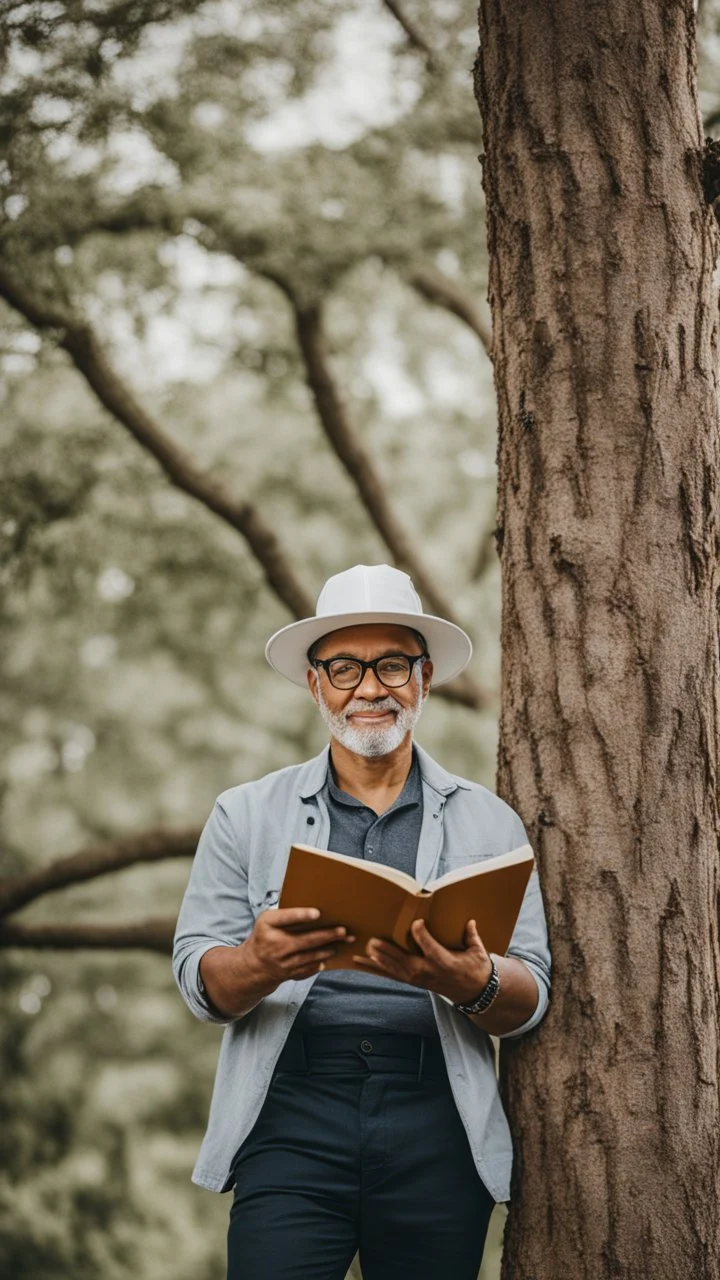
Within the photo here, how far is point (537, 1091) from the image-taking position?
2.76 meters

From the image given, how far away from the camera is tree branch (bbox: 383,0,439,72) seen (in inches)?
272

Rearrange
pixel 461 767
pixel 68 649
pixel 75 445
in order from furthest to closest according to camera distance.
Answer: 1. pixel 68 649
2. pixel 461 767
3. pixel 75 445

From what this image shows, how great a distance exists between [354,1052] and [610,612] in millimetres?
1142

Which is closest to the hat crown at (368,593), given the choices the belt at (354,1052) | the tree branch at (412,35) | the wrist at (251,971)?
the wrist at (251,971)

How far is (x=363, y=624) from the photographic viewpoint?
3051 mm

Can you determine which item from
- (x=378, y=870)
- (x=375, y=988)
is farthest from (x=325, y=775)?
(x=378, y=870)

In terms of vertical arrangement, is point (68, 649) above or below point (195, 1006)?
above

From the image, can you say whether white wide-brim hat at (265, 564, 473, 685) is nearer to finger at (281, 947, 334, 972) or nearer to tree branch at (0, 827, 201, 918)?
finger at (281, 947, 334, 972)

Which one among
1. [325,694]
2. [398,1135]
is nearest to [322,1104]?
[398,1135]

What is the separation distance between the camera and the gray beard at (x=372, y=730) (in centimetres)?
294

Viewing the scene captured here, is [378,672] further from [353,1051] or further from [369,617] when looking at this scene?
[353,1051]

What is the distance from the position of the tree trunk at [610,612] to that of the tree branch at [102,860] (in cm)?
416

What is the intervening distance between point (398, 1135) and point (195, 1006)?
52cm

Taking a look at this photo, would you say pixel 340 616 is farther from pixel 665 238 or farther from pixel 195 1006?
pixel 665 238
